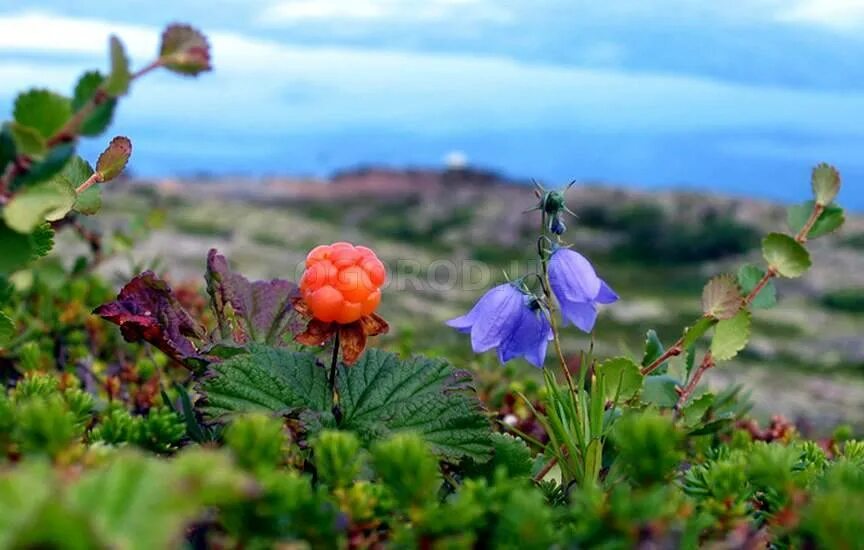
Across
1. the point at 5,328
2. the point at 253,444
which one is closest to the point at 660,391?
the point at 253,444

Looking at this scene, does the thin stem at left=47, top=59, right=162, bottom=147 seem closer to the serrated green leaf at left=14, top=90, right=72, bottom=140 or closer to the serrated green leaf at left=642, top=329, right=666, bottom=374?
the serrated green leaf at left=14, top=90, right=72, bottom=140

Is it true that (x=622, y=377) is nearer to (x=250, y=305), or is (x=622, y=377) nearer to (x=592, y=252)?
(x=250, y=305)

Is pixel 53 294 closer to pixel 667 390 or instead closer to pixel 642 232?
pixel 667 390

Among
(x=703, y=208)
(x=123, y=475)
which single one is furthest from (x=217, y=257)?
(x=703, y=208)

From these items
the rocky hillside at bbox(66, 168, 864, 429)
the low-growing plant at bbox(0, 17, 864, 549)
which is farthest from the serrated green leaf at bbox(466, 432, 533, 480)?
the rocky hillside at bbox(66, 168, 864, 429)

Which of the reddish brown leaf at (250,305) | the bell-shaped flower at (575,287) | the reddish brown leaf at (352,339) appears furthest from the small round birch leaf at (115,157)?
the bell-shaped flower at (575,287)

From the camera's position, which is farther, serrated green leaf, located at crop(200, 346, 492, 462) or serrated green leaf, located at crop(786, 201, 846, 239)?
serrated green leaf, located at crop(786, 201, 846, 239)
